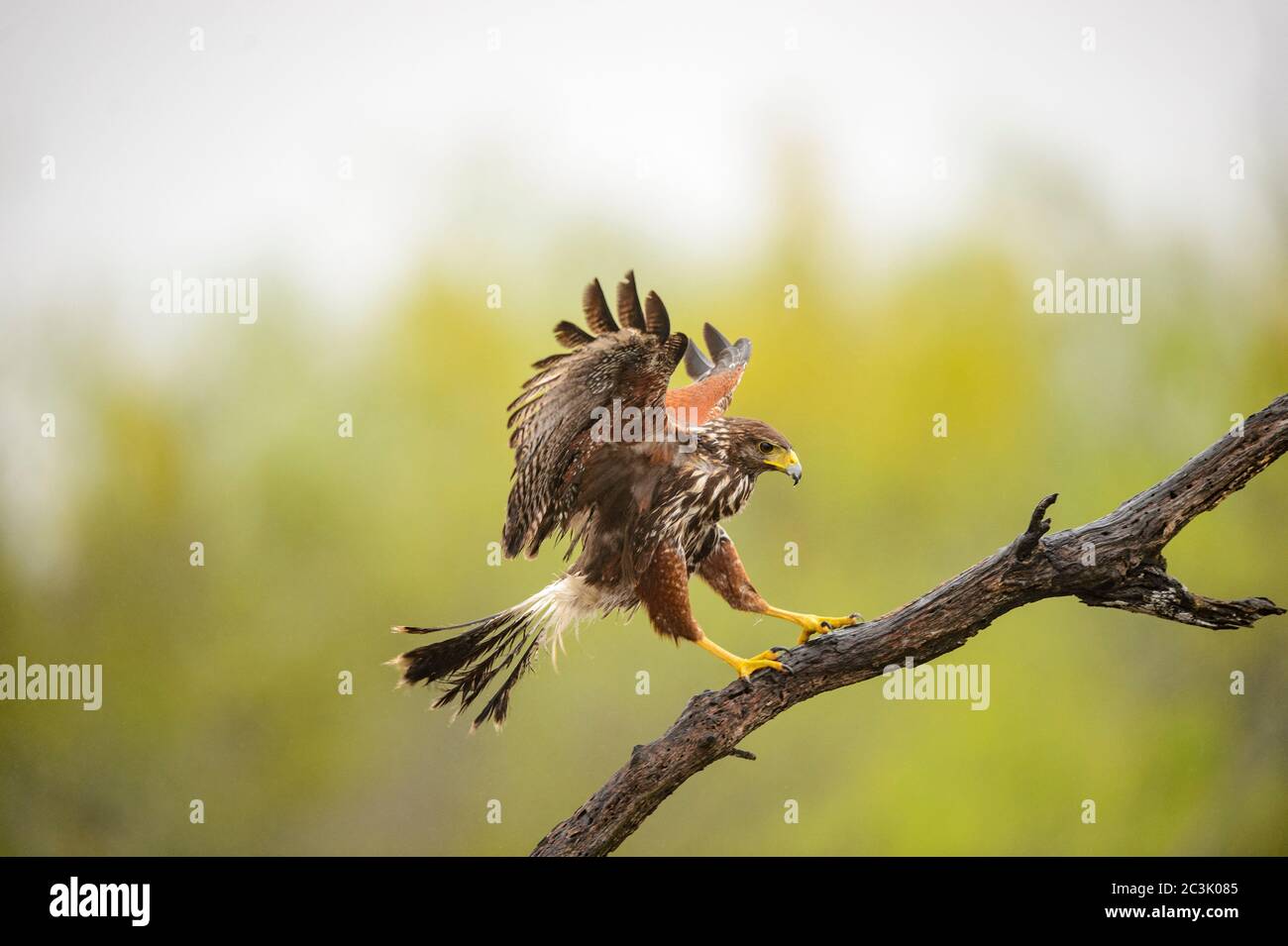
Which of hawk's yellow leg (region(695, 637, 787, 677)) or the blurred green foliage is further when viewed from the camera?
the blurred green foliage

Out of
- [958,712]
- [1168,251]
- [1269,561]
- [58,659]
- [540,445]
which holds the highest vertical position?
Answer: [1168,251]

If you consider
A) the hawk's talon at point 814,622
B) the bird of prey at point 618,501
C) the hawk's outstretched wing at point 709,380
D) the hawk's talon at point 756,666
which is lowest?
the hawk's talon at point 756,666

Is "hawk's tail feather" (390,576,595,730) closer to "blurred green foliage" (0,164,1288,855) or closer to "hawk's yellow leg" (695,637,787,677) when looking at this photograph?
"hawk's yellow leg" (695,637,787,677)

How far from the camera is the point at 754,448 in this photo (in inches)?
119

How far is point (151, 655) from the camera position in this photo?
14.7 feet

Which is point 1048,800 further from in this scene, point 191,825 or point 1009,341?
point 191,825

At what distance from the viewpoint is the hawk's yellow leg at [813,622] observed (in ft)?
10.0

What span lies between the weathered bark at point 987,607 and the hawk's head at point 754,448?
524mm

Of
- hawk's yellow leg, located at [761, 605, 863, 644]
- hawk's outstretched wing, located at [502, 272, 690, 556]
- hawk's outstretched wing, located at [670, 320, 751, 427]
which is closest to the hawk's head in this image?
hawk's outstretched wing, located at [670, 320, 751, 427]

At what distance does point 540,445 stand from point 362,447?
187 centimetres

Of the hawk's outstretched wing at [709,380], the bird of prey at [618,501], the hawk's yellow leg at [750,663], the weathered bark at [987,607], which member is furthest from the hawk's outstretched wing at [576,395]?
the weathered bark at [987,607]

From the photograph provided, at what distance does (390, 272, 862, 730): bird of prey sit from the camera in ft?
9.52

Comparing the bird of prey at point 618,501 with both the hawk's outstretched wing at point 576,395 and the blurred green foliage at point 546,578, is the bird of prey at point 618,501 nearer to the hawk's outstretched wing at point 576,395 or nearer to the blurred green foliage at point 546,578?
the hawk's outstretched wing at point 576,395
